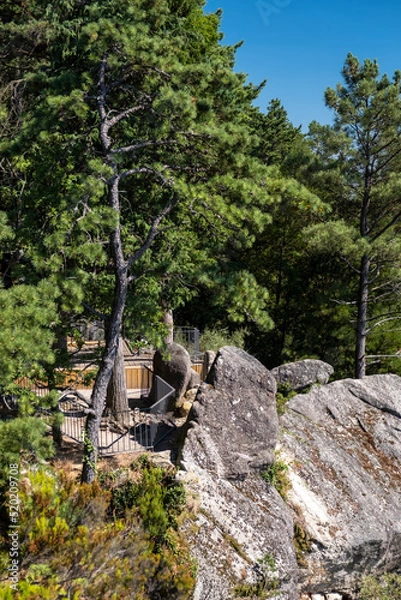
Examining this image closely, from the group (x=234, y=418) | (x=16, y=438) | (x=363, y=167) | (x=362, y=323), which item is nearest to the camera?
(x=16, y=438)

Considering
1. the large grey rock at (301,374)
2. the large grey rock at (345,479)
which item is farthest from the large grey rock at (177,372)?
the large grey rock at (345,479)

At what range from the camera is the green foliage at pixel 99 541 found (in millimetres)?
6621

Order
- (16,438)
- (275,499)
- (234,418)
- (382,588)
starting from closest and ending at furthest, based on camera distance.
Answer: (16,438), (382,588), (275,499), (234,418)

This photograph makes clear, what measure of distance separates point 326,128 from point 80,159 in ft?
27.6

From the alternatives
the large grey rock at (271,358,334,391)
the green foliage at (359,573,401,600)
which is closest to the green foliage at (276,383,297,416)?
the large grey rock at (271,358,334,391)

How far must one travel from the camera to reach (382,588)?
969cm

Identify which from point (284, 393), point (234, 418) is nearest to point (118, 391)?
point (234, 418)

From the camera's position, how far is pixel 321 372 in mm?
14109

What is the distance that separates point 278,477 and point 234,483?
1171mm

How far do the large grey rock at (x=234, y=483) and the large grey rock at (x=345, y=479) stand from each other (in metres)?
0.95

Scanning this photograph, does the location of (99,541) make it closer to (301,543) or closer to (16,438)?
(16,438)

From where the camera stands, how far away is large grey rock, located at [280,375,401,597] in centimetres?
994

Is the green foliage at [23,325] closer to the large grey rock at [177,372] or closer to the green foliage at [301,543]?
the large grey rock at [177,372]

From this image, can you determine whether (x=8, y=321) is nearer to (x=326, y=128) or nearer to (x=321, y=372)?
(x=321, y=372)
